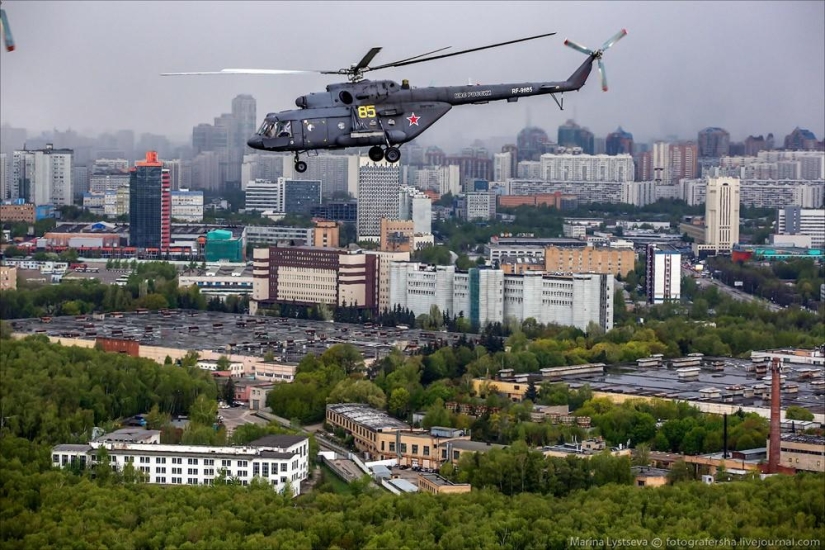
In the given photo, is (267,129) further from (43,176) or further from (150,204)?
(43,176)

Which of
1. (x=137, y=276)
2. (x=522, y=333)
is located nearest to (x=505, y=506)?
(x=522, y=333)

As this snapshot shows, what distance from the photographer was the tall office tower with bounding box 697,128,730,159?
177 ft

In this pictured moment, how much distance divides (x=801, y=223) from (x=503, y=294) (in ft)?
59.4

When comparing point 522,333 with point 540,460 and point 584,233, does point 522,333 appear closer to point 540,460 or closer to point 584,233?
point 540,460

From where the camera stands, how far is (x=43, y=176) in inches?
1817

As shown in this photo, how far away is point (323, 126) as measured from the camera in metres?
Result: 8.73

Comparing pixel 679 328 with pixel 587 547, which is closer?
pixel 587 547

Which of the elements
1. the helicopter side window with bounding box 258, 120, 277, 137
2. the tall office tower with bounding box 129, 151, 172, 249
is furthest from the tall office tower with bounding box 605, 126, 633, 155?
the helicopter side window with bounding box 258, 120, 277, 137

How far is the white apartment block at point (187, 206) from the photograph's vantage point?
4366 cm

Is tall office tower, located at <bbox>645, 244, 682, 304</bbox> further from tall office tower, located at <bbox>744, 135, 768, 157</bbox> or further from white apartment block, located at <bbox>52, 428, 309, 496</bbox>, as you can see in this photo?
tall office tower, located at <bbox>744, 135, 768, 157</bbox>

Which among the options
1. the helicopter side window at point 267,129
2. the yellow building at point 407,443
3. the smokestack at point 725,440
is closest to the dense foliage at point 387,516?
the smokestack at point 725,440

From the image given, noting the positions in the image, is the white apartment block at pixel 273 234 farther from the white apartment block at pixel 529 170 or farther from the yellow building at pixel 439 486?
the yellow building at pixel 439 486

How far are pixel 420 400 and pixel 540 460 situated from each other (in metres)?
4.13

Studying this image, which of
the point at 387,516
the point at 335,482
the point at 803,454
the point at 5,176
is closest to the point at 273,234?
the point at 5,176
